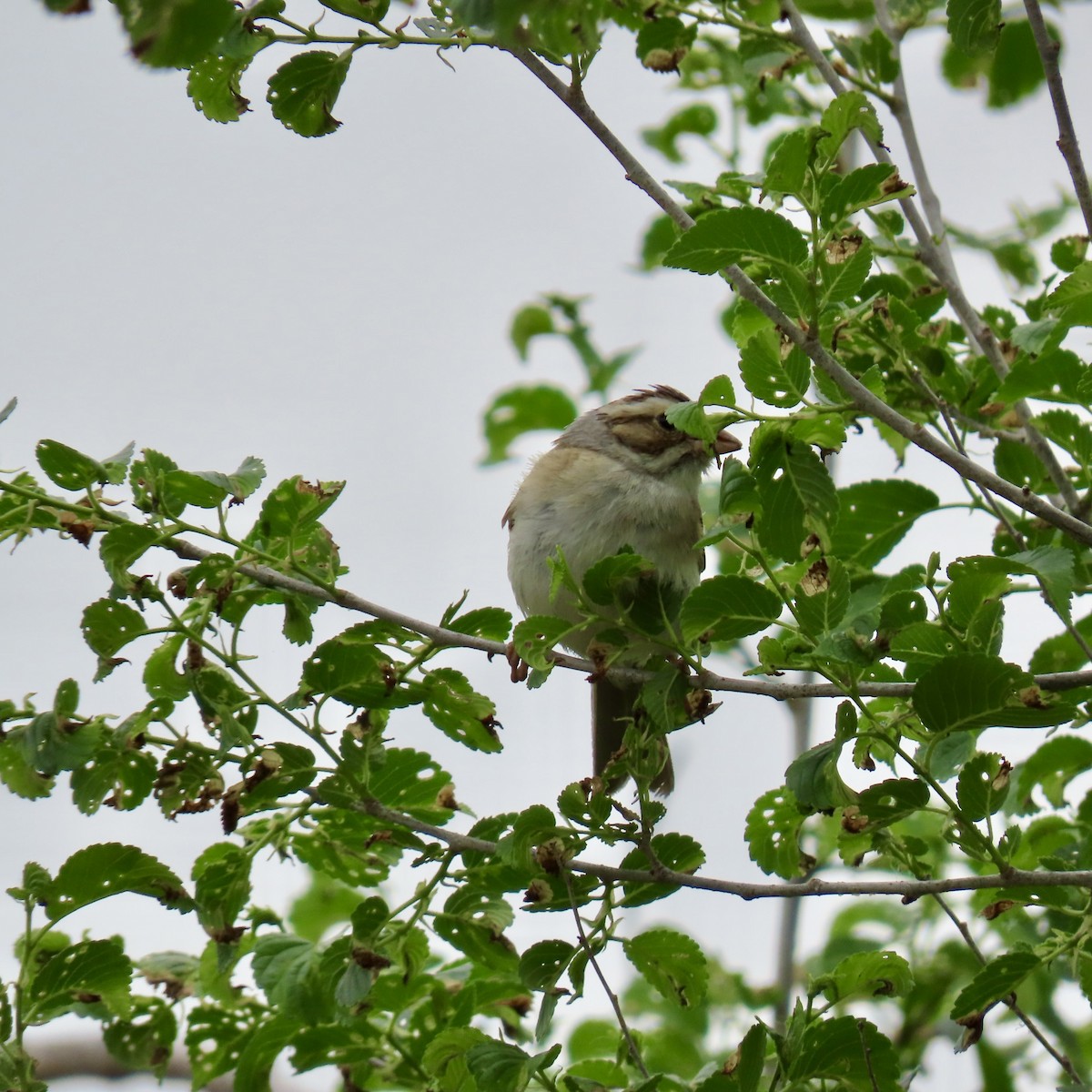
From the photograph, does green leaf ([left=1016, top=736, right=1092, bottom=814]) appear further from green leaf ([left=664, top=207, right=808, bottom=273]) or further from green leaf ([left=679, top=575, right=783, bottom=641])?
green leaf ([left=664, top=207, right=808, bottom=273])

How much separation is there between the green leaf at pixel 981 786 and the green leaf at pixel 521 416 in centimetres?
288

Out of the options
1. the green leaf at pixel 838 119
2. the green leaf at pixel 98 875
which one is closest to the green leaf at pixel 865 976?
the green leaf at pixel 98 875

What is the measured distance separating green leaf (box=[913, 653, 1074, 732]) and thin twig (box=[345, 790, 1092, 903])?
0.99 ft

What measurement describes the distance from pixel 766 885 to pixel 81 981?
1376 millimetres

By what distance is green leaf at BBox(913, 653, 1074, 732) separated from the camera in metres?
→ 2.37

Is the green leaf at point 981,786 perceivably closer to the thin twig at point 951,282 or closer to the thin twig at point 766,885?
the thin twig at point 766,885

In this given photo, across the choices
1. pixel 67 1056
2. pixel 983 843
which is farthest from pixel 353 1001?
pixel 67 1056

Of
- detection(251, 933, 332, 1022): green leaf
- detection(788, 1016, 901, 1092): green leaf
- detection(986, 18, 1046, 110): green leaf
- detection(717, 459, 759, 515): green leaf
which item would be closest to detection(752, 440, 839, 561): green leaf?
detection(717, 459, 759, 515): green leaf

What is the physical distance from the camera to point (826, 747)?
258cm

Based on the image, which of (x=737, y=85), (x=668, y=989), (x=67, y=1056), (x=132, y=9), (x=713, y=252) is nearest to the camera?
(x=132, y=9)

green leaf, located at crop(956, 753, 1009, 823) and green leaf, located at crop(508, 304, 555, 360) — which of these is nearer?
green leaf, located at crop(956, 753, 1009, 823)

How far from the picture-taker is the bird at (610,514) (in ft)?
14.5

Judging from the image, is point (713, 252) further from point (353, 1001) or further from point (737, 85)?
point (737, 85)

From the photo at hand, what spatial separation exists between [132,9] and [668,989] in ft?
7.84
